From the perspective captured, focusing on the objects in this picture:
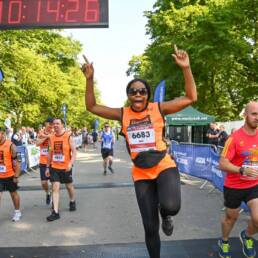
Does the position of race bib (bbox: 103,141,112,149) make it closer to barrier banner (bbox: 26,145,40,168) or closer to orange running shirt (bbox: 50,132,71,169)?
barrier banner (bbox: 26,145,40,168)

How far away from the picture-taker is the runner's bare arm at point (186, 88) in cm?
454

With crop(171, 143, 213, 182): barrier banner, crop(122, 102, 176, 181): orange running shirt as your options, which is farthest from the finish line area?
crop(171, 143, 213, 182): barrier banner

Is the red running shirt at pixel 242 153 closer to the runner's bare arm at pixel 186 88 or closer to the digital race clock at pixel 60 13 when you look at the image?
the runner's bare arm at pixel 186 88

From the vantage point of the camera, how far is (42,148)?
1047 cm

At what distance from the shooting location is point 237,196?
5410 millimetres

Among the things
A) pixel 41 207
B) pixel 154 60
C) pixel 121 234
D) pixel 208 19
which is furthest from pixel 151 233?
pixel 154 60

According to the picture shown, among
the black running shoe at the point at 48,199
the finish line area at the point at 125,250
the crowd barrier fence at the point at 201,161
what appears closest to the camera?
the finish line area at the point at 125,250

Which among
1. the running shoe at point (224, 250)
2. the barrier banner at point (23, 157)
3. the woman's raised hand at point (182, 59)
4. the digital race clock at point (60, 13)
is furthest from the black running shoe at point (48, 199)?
the barrier banner at point (23, 157)

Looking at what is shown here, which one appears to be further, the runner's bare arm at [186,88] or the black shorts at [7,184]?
the black shorts at [7,184]

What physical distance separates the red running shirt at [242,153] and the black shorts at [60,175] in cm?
426

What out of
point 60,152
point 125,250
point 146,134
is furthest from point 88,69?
point 60,152

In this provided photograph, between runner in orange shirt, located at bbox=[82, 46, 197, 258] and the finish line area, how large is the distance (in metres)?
1.21

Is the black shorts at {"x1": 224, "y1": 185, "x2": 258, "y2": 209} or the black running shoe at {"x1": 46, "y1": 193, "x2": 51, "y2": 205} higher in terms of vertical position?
the black shorts at {"x1": 224, "y1": 185, "x2": 258, "y2": 209}

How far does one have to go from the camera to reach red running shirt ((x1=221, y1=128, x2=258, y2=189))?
532 centimetres
